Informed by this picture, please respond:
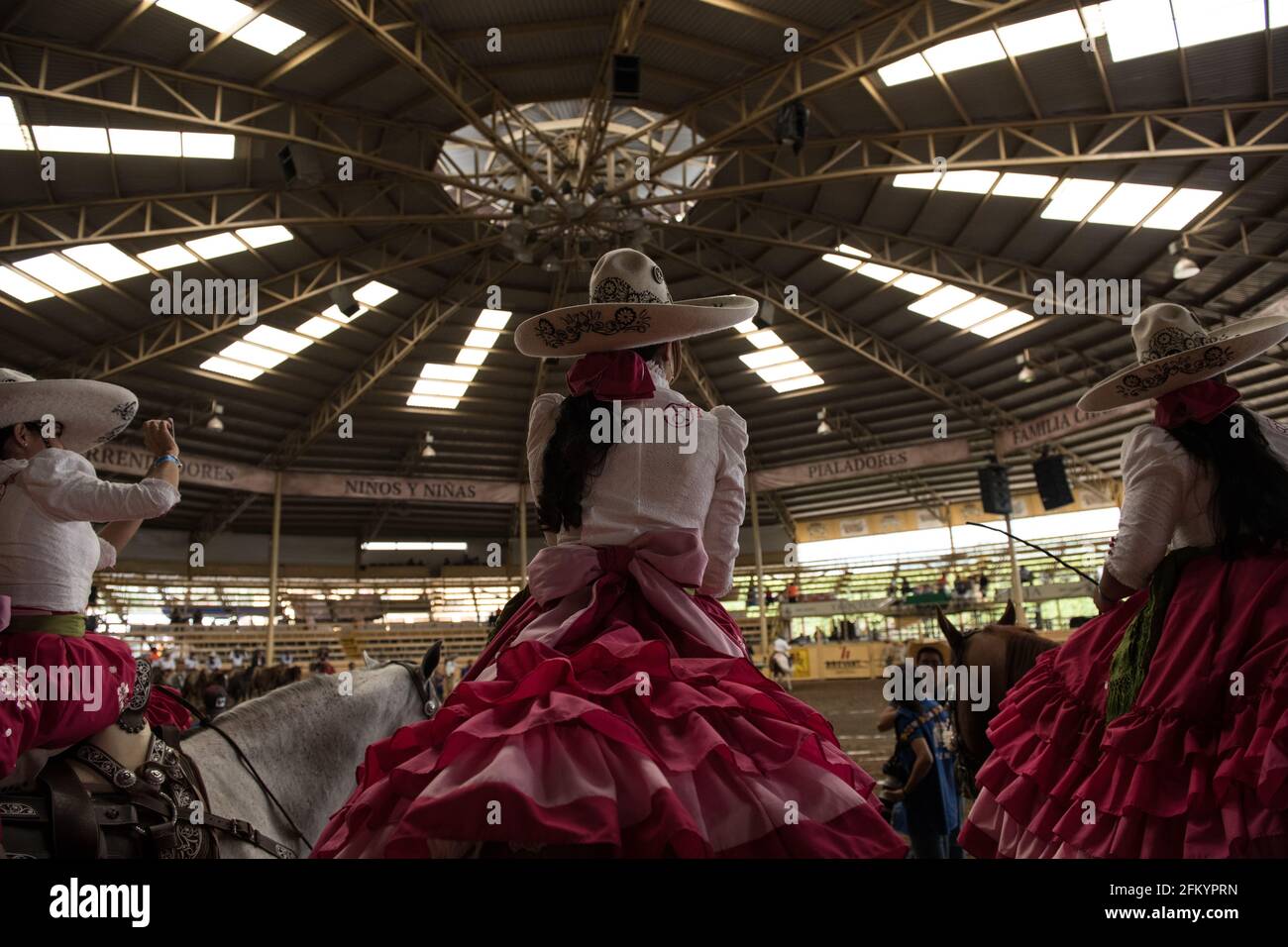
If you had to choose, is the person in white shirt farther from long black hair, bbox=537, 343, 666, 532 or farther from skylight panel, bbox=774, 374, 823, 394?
skylight panel, bbox=774, 374, 823, 394

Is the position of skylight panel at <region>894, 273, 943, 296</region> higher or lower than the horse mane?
higher

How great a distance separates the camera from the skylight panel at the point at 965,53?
10.1m

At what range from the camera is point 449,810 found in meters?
1.26

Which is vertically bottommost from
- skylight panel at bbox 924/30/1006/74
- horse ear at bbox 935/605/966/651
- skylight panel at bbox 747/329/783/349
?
horse ear at bbox 935/605/966/651

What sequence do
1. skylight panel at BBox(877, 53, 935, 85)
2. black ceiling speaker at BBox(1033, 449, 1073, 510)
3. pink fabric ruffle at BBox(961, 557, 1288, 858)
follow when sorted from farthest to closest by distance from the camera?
black ceiling speaker at BBox(1033, 449, 1073, 510), skylight panel at BBox(877, 53, 935, 85), pink fabric ruffle at BBox(961, 557, 1288, 858)

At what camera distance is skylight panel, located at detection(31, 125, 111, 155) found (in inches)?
414

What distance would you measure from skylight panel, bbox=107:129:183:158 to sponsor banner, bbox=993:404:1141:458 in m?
14.9

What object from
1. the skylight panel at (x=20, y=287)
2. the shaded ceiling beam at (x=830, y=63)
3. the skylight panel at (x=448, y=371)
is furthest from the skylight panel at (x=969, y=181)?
the skylight panel at (x=20, y=287)

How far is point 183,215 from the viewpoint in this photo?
1209 cm

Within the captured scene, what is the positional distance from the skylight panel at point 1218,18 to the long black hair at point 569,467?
406 inches

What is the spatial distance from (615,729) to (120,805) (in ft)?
6.65

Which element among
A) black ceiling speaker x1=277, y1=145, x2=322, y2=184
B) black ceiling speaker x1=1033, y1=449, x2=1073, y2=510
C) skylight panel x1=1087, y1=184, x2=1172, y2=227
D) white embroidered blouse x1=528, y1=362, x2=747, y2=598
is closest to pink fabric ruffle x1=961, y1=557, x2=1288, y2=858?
white embroidered blouse x1=528, y1=362, x2=747, y2=598

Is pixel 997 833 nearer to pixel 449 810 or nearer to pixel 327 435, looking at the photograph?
pixel 449 810
